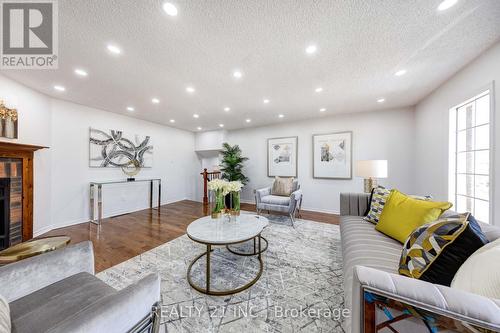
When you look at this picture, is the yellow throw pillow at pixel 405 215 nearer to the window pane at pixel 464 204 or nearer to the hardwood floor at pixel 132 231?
the window pane at pixel 464 204

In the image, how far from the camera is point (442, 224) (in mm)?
926

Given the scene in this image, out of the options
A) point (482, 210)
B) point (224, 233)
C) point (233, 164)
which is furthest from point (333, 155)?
point (224, 233)

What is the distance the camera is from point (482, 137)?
2.02 metres

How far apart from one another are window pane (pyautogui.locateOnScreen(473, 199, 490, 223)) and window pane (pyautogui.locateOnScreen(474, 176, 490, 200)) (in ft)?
0.21

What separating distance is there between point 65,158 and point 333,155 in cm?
557

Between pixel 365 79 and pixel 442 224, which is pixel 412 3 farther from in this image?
pixel 442 224

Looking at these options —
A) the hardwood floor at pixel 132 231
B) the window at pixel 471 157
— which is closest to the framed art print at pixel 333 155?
the hardwood floor at pixel 132 231

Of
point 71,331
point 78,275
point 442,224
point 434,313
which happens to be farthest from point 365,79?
point 78,275

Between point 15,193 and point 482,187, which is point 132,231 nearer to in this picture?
point 15,193

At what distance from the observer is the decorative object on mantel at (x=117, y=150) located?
11.8ft

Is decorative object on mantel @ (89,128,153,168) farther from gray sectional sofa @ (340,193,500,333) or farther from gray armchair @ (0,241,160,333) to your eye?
gray sectional sofa @ (340,193,500,333)

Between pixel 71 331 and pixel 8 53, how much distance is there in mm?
3056

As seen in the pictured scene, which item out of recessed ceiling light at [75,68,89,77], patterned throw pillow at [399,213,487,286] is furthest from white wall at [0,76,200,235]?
patterned throw pillow at [399,213,487,286]

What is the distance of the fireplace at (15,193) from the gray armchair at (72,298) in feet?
7.69
